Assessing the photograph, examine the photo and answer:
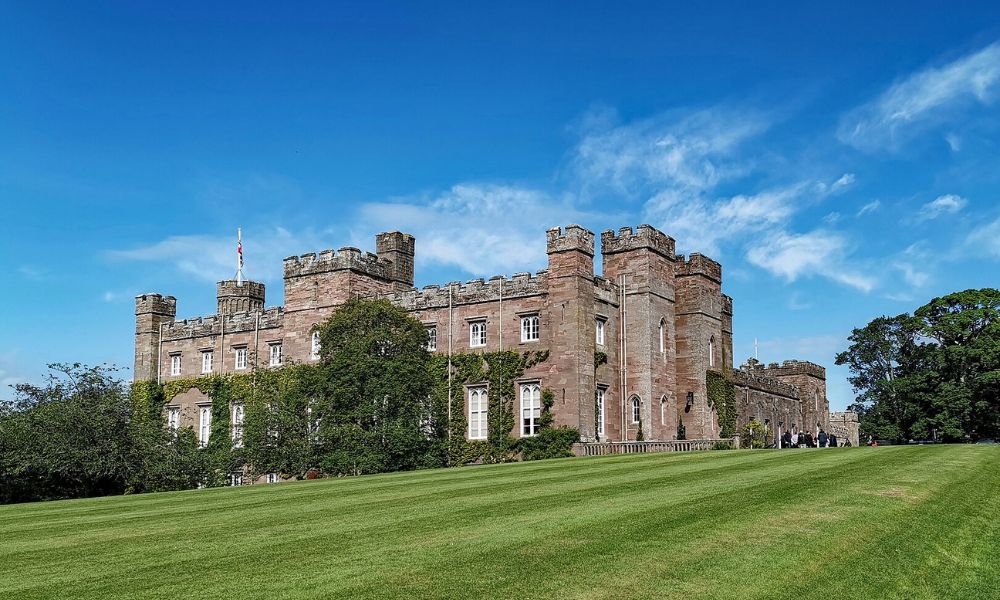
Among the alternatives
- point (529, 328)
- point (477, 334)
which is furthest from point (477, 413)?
point (529, 328)

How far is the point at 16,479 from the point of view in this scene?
35.9 metres

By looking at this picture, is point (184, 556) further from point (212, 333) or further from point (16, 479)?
point (212, 333)

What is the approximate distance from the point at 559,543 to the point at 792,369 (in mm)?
57276

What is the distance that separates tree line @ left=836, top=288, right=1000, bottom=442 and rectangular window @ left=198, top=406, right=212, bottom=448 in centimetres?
4063

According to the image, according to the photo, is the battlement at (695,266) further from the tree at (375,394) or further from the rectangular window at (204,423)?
the rectangular window at (204,423)

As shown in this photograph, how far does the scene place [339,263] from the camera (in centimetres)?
4581

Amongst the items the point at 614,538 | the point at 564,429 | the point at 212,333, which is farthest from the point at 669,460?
the point at 212,333

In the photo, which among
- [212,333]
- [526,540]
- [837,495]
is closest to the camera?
[526,540]

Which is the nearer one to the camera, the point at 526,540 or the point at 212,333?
the point at 526,540

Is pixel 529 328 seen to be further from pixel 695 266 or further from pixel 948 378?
pixel 948 378

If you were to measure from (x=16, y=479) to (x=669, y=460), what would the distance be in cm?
2570

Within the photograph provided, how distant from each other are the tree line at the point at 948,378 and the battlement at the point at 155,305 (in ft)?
145

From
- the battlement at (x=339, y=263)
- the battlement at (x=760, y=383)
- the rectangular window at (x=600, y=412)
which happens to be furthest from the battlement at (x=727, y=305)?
the battlement at (x=339, y=263)

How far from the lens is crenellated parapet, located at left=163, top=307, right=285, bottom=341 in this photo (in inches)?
1925
